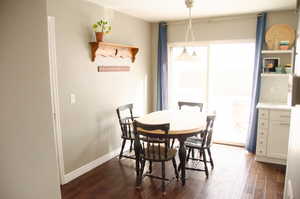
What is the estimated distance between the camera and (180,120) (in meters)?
3.30

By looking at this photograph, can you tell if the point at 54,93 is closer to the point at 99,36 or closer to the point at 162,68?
the point at 99,36

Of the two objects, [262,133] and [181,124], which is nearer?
Answer: [181,124]

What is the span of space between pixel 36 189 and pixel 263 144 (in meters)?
3.63

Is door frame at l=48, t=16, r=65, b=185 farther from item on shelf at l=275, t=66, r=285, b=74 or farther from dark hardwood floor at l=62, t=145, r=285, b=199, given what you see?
item on shelf at l=275, t=66, r=285, b=74

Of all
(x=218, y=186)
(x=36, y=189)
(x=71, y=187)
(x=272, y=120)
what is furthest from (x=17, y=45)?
(x=272, y=120)

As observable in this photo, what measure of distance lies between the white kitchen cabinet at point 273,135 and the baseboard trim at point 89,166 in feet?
8.13

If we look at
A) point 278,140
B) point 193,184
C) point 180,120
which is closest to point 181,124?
point 180,120

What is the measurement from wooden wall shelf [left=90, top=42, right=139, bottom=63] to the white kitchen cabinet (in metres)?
2.45

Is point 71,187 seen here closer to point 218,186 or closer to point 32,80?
point 218,186

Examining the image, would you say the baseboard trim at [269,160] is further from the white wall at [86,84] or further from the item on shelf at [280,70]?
the white wall at [86,84]

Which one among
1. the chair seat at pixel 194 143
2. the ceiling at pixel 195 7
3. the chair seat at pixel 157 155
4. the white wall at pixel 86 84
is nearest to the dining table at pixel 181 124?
the chair seat at pixel 157 155

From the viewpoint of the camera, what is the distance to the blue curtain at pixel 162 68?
487 centimetres

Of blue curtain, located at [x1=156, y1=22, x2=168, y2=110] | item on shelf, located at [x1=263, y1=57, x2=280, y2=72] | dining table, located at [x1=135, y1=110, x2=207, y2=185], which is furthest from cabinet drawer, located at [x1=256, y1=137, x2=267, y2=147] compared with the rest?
blue curtain, located at [x1=156, y1=22, x2=168, y2=110]

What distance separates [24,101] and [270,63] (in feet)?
13.1
